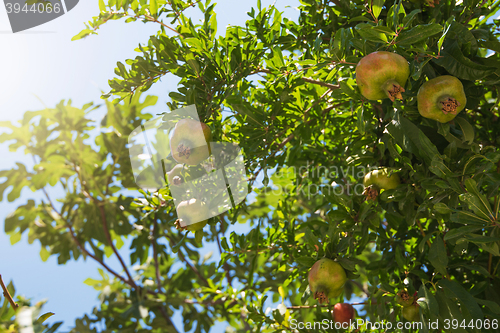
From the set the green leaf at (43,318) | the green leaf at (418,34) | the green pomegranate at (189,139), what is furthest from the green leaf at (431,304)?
the green leaf at (43,318)

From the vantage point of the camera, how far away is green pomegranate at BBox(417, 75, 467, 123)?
942 millimetres

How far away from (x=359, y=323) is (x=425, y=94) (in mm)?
1056

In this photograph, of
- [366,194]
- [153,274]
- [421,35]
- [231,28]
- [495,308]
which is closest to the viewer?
[421,35]

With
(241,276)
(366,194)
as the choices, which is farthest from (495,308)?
(241,276)

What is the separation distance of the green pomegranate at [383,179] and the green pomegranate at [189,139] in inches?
23.8

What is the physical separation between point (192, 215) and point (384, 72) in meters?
0.81

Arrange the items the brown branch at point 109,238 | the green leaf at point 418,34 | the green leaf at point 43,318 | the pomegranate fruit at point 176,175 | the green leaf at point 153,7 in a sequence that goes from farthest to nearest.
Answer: the brown branch at point 109,238, the pomegranate fruit at point 176,175, the green leaf at point 153,7, the green leaf at point 418,34, the green leaf at point 43,318

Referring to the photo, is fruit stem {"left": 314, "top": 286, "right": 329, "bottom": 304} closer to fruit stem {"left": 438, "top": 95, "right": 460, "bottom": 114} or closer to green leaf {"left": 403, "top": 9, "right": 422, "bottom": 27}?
fruit stem {"left": 438, "top": 95, "right": 460, "bottom": 114}

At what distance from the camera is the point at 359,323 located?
1.51m

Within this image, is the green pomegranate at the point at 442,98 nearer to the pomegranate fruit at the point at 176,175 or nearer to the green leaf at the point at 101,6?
the pomegranate fruit at the point at 176,175

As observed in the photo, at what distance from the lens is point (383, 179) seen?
1.19 meters

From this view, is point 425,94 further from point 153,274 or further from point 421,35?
point 153,274

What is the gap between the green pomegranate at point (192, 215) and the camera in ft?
4.18

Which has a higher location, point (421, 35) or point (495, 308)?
point (421, 35)
